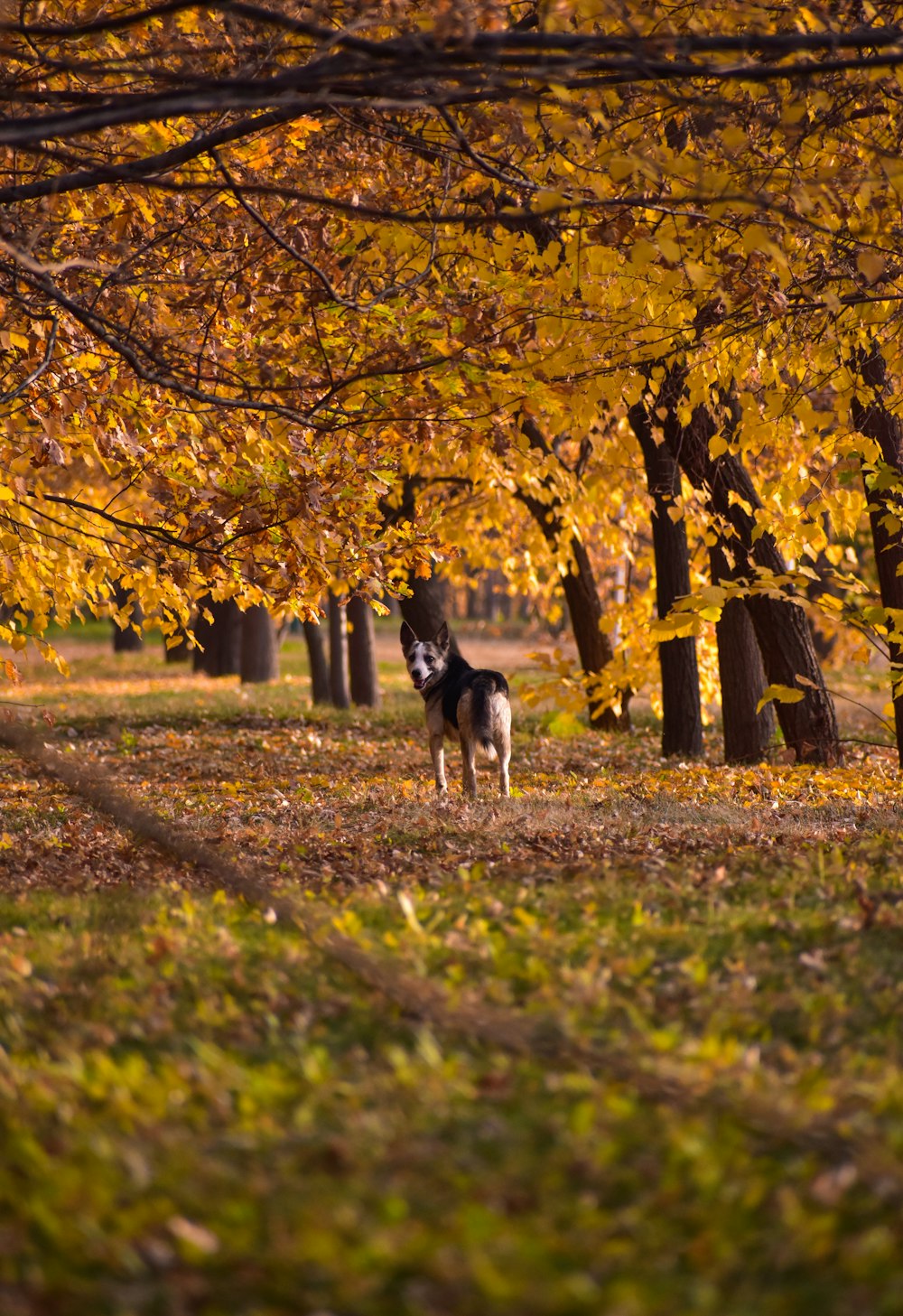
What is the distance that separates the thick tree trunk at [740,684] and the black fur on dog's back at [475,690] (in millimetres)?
4077

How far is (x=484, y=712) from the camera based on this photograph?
10562 millimetres

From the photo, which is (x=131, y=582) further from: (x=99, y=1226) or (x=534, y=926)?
(x=99, y=1226)

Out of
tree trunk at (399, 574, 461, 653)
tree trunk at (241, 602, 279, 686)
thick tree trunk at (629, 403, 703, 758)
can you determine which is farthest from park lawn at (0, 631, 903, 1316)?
tree trunk at (241, 602, 279, 686)

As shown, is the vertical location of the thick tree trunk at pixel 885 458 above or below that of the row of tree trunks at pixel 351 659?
above

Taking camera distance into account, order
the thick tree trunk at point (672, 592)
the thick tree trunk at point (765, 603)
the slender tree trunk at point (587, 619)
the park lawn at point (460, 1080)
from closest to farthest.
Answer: the park lawn at point (460, 1080), the thick tree trunk at point (765, 603), the thick tree trunk at point (672, 592), the slender tree trunk at point (587, 619)

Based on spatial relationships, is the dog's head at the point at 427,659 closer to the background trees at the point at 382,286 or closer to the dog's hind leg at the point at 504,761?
the dog's hind leg at the point at 504,761

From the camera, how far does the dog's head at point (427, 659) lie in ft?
36.7

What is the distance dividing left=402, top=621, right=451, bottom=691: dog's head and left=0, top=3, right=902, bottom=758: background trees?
119cm

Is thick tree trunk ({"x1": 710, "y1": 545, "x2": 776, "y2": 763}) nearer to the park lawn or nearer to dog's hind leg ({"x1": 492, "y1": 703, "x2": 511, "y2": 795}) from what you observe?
dog's hind leg ({"x1": 492, "y1": 703, "x2": 511, "y2": 795})

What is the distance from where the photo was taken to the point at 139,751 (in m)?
14.8

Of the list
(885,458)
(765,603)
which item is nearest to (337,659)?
(765,603)

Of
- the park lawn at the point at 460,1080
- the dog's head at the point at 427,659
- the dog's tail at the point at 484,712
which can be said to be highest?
the dog's head at the point at 427,659

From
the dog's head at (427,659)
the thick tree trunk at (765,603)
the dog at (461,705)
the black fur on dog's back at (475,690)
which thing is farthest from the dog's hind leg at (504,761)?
the thick tree trunk at (765,603)

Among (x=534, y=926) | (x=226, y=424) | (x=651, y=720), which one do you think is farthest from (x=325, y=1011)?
(x=651, y=720)
